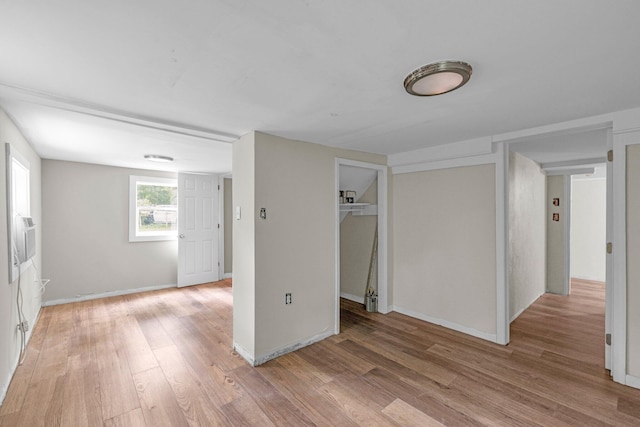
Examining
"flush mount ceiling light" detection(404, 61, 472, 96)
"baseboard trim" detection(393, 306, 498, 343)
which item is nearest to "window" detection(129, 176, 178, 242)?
"baseboard trim" detection(393, 306, 498, 343)

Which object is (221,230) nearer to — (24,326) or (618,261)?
(24,326)

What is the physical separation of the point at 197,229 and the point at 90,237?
5.17 ft

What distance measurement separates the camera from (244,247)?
2.73m

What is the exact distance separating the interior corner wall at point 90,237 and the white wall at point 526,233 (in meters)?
5.53

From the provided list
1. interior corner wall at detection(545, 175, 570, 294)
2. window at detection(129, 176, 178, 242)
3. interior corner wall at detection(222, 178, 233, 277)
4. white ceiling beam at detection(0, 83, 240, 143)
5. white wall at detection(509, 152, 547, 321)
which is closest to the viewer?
white ceiling beam at detection(0, 83, 240, 143)

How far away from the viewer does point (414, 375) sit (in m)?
2.38

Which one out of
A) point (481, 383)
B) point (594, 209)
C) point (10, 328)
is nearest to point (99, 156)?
point (10, 328)

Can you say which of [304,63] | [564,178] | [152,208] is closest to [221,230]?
[152,208]

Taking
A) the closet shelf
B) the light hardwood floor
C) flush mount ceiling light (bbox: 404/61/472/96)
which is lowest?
the light hardwood floor

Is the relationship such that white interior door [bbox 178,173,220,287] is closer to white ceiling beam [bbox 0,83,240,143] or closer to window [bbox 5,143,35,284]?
window [bbox 5,143,35,284]

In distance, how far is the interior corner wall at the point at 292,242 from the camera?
2.64 meters

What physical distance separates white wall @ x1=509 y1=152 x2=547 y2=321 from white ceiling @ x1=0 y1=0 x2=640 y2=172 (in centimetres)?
131

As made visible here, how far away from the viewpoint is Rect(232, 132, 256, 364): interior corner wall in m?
2.60

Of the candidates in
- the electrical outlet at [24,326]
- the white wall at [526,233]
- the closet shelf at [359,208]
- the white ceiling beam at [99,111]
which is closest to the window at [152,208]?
the electrical outlet at [24,326]
